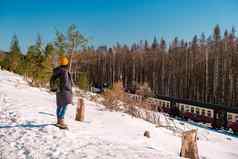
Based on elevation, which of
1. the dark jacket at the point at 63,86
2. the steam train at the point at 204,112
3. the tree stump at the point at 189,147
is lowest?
the steam train at the point at 204,112

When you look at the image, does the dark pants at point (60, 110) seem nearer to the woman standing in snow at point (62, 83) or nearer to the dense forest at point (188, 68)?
the woman standing in snow at point (62, 83)

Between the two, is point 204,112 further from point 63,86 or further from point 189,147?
point 63,86

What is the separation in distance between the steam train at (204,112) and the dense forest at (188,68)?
26.7ft

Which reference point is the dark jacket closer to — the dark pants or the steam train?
the dark pants

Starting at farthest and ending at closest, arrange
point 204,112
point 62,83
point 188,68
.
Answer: point 188,68, point 204,112, point 62,83

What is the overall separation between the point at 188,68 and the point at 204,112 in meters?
31.7

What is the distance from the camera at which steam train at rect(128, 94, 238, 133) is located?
25984 millimetres

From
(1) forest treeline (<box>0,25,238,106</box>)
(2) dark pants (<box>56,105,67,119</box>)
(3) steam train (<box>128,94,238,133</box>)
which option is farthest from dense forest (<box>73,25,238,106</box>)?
(2) dark pants (<box>56,105,67,119</box>)

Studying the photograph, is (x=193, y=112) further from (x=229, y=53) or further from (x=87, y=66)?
(x=87, y=66)

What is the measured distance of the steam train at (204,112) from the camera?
26.0 metres

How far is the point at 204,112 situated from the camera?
29344 mm

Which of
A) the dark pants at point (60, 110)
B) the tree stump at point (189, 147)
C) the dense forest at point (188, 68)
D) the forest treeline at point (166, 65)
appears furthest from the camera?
the dense forest at point (188, 68)

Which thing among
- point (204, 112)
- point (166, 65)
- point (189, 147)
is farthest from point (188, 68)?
point (189, 147)

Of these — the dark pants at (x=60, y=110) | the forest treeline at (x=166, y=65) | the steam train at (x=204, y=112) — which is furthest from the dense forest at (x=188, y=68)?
the dark pants at (x=60, y=110)
